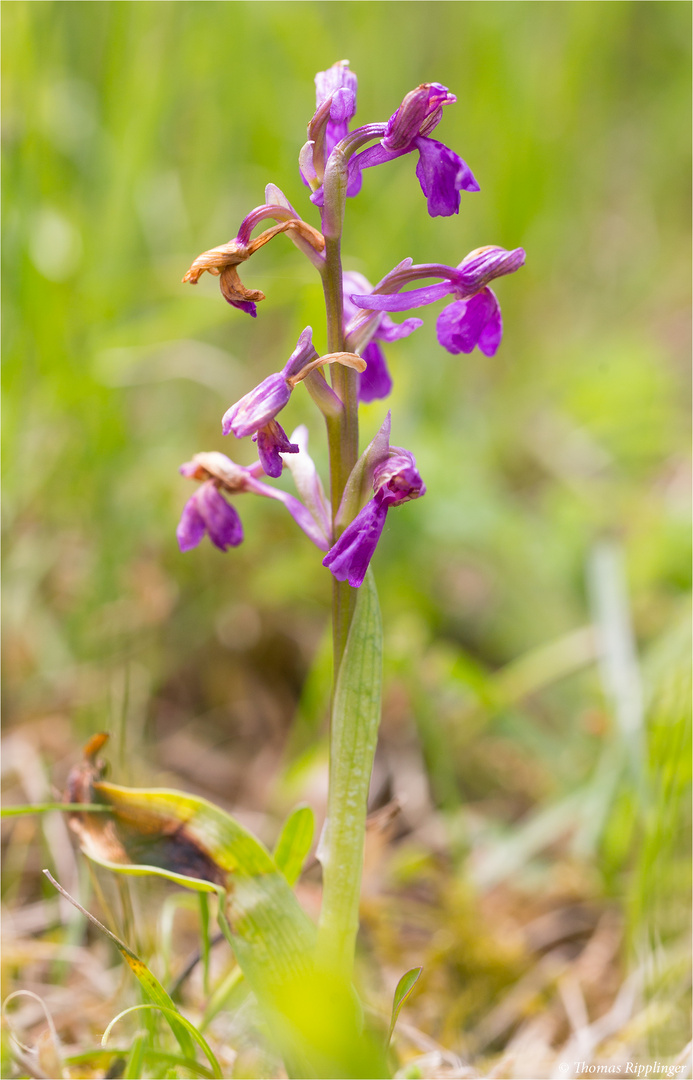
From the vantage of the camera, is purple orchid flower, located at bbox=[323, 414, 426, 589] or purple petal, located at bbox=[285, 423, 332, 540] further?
purple petal, located at bbox=[285, 423, 332, 540]

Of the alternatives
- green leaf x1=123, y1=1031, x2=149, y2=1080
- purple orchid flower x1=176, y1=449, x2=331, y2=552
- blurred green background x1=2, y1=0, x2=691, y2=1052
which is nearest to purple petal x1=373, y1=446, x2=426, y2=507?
purple orchid flower x1=176, y1=449, x2=331, y2=552

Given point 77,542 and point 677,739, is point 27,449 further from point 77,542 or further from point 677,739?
point 677,739

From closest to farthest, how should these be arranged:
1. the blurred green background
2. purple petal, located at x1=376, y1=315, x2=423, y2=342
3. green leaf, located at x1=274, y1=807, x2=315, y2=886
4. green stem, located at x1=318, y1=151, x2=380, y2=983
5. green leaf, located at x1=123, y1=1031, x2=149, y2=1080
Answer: green leaf, located at x1=123, y1=1031, x2=149, y2=1080, green stem, located at x1=318, y1=151, x2=380, y2=983, purple petal, located at x1=376, y1=315, x2=423, y2=342, green leaf, located at x1=274, y1=807, x2=315, y2=886, the blurred green background

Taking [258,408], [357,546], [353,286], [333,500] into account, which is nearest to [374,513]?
[357,546]

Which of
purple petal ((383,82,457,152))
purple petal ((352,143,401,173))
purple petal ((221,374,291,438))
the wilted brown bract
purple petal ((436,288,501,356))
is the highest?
purple petal ((383,82,457,152))

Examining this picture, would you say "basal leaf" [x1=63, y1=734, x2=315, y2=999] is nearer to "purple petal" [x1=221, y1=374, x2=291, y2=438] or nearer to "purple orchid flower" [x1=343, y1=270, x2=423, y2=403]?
"purple petal" [x1=221, y1=374, x2=291, y2=438]

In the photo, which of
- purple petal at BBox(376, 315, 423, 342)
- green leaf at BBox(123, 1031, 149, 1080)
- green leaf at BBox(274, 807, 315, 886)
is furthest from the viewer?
green leaf at BBox(274, 807, 315, 886)

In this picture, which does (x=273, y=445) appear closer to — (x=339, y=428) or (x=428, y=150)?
(x=339, y=428)

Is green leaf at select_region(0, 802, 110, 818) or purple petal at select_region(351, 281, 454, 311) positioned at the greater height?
purple petal at select_region(351, 281, 454, 311)
